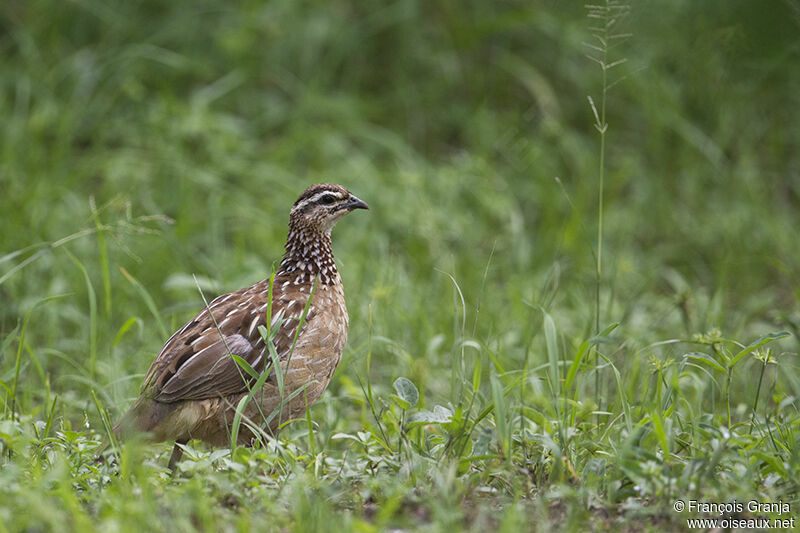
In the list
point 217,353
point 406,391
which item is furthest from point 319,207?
point 406,391

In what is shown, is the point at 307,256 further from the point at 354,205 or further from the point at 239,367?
the point at 239,367

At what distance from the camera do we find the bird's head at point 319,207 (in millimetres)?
5352

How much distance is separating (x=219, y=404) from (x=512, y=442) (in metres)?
1.47

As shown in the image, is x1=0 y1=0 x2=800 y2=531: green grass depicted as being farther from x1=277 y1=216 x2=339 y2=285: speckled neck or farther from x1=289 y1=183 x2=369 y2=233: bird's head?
x1=289 y1=183 x2=369 y2=233: bird's head

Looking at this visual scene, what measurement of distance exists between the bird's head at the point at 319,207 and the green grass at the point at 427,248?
0.77 meters

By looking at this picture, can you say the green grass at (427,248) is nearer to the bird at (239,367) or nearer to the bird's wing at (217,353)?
the bird at (239,367)

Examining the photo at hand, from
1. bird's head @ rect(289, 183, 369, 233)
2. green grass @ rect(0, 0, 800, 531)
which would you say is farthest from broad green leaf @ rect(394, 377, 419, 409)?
bird's head @ rect(289, 183, 369, 233)

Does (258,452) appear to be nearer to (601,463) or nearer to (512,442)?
(512,442)

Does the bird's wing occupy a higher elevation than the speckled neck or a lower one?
lower

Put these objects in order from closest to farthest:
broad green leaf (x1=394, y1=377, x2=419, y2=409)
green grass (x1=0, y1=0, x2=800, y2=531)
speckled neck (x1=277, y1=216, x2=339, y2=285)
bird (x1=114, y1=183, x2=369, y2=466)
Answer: green grass (x1=0, y1=0, x2=800, y2=531)
broad green leaf (x1=394, y1=377, x2=419, y2=409)
bird (x1=114, y1=183, x2=369, y2=466)
speckled neck (x1=277, y1=216, x2=339, y2=285)

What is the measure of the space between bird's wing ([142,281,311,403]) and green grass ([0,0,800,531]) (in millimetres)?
336

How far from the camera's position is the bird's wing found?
4.50 metres

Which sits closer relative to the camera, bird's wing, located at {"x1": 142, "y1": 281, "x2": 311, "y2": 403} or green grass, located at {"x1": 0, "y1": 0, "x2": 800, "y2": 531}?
green grass, located at {"x1": 0, "y1": 0, "x2": 800, "y2": 531}

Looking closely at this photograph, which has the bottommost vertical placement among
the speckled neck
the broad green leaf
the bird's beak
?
the broad green leaf
